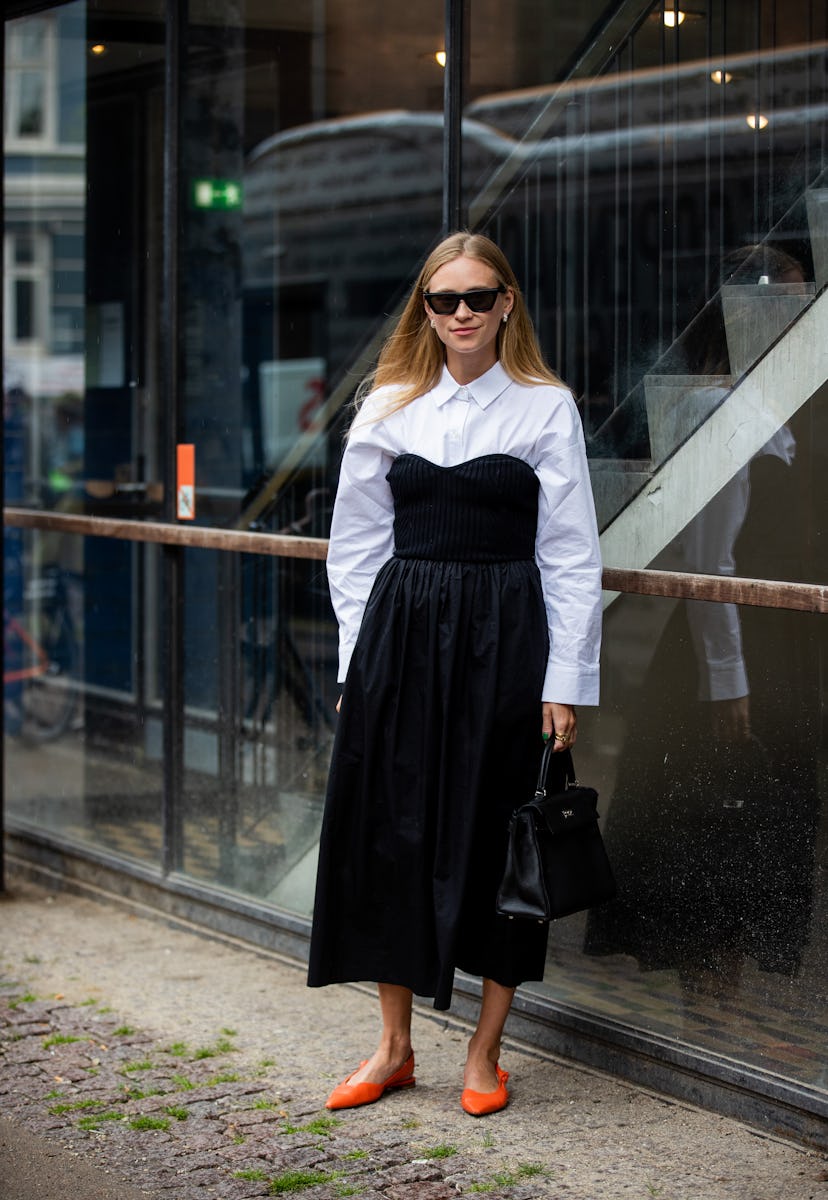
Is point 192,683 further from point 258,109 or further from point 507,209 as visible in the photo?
point 258,109

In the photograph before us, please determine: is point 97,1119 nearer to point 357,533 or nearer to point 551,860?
point 551,860

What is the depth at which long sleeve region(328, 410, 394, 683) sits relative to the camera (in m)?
4.38

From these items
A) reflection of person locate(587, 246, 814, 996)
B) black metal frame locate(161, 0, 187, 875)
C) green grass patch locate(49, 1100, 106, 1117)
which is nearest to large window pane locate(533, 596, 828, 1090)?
reflection of person locate(587, 246, 814, 996)

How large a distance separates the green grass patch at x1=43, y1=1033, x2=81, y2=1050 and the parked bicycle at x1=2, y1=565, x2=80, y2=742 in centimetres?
245

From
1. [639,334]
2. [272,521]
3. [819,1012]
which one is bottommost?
[819,1012]

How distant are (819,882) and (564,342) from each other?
1871mm

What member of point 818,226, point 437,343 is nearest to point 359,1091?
point 437,343

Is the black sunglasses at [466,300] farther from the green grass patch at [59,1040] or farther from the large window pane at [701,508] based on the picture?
the green grass patch at [59,1040]

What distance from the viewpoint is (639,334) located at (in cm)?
465

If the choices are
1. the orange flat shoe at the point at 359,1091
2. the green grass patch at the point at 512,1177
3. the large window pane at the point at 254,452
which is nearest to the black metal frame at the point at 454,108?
the large window pane at the point at 254,452

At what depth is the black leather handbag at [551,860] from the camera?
398 cm

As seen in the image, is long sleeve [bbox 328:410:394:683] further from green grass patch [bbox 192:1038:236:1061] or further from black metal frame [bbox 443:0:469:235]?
green grass patch [bbox 192:1038:236:1061]

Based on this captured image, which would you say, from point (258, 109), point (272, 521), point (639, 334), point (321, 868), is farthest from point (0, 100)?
point (321, 868)

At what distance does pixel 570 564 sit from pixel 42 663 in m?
4.01
